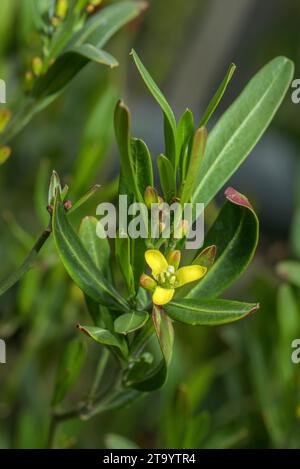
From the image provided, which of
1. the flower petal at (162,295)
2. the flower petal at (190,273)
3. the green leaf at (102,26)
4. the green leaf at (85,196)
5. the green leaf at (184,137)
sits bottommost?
the flower petal at (162,295)

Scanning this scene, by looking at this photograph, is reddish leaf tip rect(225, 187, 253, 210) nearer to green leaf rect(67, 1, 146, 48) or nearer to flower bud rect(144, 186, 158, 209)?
flower bud rect(144, 186, 158, 209)

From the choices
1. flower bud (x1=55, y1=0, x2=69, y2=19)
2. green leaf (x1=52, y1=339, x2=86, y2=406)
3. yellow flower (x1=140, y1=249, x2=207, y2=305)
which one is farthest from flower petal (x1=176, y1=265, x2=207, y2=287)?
flower bud (x1=55, y1=0, x2=69, y2=19)

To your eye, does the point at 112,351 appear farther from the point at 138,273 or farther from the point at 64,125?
the point at 64,125

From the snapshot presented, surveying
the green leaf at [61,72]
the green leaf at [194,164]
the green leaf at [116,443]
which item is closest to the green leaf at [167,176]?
the green leaf at [194,164]

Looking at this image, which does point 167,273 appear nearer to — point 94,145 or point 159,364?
point 159,364

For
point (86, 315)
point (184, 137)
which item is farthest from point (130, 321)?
point (86, 315)

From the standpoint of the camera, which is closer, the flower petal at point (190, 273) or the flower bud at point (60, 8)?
the flower petal at point (190, 273)

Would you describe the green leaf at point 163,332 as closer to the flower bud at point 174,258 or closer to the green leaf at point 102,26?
the flower bud at point 174,258

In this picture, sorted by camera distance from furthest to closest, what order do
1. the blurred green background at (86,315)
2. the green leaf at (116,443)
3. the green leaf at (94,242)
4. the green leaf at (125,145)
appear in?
the blurred green background at (86,315), the green leaf at (116,443), the green leaf at (94,242), the green leaf at (125,145)
